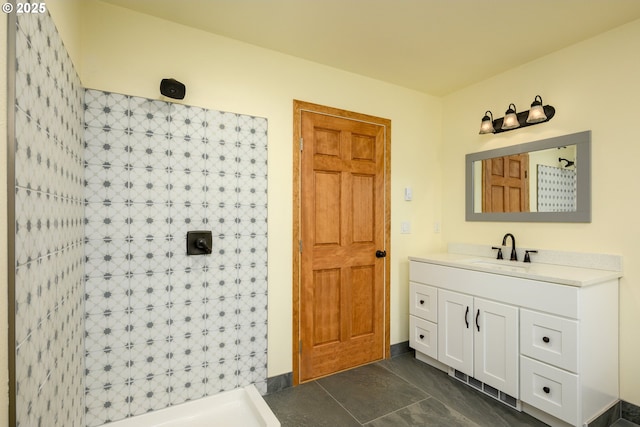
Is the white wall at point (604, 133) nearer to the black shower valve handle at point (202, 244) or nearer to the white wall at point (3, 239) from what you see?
the black shower valve handle at point (202, 244)

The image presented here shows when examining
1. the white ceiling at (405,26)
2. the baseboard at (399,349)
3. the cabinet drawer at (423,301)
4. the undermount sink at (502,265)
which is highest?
the white ceiling at (405,26)

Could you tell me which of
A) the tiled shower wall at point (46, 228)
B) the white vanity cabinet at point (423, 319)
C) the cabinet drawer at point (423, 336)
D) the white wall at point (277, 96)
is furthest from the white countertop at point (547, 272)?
the tiled shower wall at point (46, 228)

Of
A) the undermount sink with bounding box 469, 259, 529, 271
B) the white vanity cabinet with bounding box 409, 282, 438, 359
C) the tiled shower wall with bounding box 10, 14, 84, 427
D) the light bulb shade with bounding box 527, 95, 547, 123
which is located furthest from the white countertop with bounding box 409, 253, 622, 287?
the tiled shower wall with bounding box 10, 14, 84, 427

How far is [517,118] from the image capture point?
99.3 inches

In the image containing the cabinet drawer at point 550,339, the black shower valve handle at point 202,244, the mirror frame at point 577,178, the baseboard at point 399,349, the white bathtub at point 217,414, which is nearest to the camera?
the cabinet drawer at point 550,339

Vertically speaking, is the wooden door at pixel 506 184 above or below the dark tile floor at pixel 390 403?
above

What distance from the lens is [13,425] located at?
80 cm

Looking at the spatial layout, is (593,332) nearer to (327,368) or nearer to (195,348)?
(327,368)

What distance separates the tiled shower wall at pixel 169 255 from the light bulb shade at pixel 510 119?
76.0 inches

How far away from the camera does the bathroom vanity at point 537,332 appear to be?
1794mm

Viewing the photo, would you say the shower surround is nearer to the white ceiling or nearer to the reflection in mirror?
the white ceiling

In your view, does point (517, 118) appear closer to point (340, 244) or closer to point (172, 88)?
point (340, 244)

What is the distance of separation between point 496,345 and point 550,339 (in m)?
0.36

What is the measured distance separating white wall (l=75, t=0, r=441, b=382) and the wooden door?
0.53 meters
